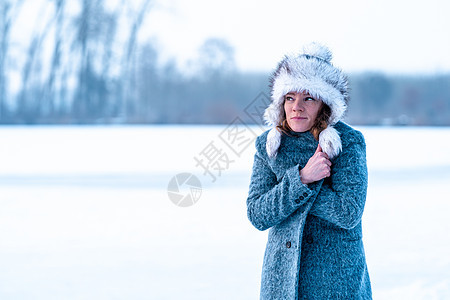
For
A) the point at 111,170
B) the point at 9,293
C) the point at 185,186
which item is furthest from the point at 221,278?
the point at 111,170

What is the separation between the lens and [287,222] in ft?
4.51

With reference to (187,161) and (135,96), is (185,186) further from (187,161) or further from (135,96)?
(135,96)

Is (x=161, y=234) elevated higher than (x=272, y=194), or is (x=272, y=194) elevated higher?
(x=272, y=194)

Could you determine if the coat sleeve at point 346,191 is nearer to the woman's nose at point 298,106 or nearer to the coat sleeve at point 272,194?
the coat sleeve at point 272,194

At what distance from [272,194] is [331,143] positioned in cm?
21

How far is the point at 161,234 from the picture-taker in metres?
3.74

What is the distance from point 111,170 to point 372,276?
4791 mm

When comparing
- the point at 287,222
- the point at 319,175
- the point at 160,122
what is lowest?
the point at 160,122

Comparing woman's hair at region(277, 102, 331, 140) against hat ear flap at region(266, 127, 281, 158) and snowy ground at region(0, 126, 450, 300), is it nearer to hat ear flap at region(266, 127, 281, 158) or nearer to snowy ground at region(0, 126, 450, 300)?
hat ear flap at region(266, 127, 281, 158)

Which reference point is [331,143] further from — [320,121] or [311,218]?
[311,218]

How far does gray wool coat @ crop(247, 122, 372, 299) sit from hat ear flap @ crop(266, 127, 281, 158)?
2 centimetres

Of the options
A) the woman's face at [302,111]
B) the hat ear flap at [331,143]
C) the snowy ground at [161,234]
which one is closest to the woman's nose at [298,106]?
the woman's face at [302,111]

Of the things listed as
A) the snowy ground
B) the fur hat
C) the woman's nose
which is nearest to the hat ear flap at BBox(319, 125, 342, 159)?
the fur hat

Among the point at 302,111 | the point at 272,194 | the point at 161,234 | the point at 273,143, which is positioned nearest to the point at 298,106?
the point at 302,111
